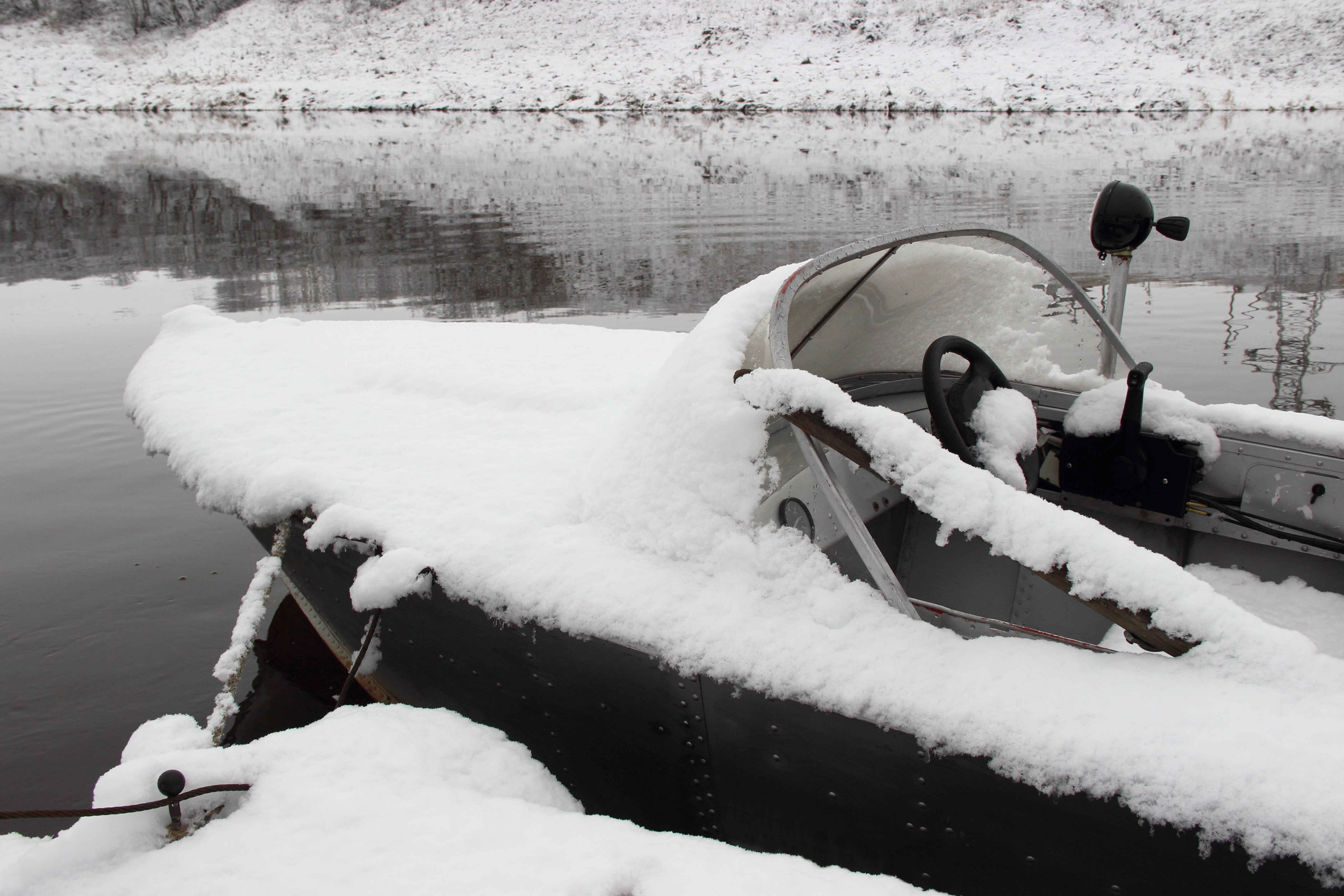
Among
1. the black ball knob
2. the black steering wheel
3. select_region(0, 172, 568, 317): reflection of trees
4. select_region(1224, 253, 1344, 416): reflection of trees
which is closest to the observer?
the black ball knob

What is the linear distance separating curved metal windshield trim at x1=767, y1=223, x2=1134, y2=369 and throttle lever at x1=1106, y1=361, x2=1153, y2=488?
14 centimetres

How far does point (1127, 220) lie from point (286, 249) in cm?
1389

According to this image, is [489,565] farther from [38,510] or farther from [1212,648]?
[38,510]

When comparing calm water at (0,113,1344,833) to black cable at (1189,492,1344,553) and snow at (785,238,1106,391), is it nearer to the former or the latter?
snow at (785,238,1106,391)

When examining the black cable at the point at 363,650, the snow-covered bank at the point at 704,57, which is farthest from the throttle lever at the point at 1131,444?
the snow-covered bank at the point at 704,57

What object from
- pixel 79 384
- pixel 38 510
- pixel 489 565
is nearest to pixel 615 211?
pixel 79 384

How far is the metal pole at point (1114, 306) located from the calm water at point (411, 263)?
12.8 ft

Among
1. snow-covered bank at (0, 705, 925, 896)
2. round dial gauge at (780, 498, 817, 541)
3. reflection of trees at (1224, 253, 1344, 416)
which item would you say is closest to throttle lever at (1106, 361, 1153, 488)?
round dial gauge at (780, 498, 817, 541)

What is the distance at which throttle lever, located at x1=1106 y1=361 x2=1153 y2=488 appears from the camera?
2721mm

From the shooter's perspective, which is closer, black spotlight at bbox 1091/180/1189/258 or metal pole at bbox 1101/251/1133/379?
black spotlight at bbox 1091/180/1189/258

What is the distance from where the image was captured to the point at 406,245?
46.3ft

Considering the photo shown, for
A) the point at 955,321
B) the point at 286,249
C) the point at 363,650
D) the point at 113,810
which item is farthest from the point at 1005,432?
the point at 286,249

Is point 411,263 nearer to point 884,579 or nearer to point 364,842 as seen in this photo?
point 364,842

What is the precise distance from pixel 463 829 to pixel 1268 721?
1661 mm
